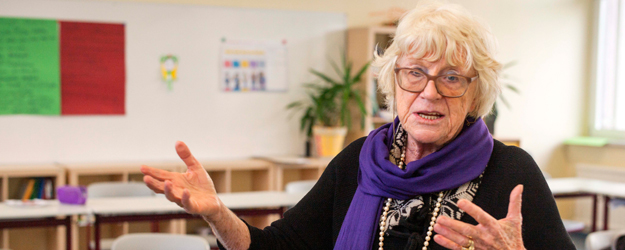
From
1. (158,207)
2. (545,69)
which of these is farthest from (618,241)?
(545,69)

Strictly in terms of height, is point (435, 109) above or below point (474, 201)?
above

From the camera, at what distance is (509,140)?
5570 mm

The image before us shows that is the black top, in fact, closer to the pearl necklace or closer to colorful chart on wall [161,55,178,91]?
the pearl necklace

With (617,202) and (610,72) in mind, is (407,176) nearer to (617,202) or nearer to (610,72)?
(617,202)

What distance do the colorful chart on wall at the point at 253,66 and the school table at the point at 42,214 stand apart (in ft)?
6.85

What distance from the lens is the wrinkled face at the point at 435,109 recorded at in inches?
52.3

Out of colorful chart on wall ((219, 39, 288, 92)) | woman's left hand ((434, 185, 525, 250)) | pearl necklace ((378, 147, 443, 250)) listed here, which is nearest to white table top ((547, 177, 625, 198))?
colorful chart on wall ((219, 39, 288, 92))

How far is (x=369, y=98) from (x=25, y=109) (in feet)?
9.39

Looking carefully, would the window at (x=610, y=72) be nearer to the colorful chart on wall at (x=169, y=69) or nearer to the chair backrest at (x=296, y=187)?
the chair backrest at (x=296, y=187)

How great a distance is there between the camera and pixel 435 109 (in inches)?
52.9

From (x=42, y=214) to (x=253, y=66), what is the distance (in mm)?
2462

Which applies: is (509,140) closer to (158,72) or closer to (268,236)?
(158,72)

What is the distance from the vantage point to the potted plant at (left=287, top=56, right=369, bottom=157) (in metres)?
5.02

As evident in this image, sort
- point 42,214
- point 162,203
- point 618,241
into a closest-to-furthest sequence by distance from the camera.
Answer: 1. point 618,241
2. point 42,214
3. point 162,203
